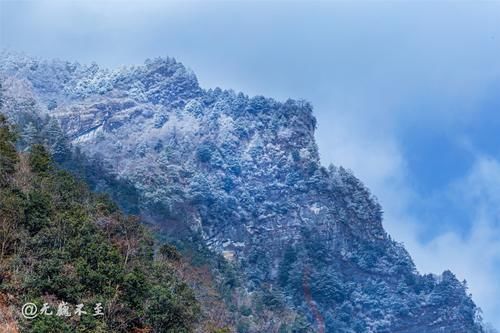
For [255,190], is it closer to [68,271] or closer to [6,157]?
[6,157]

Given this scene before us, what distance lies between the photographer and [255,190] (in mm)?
83875

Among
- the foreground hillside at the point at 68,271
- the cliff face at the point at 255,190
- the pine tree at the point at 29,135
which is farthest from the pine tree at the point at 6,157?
the cliff face at the point at 255,190

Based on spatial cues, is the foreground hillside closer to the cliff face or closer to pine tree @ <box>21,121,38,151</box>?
Answer: pine tree @ <box>21,121,38,151</box>

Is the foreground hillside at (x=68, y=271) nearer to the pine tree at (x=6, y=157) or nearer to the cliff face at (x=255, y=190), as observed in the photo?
the pine tree at (x=6, y=157)

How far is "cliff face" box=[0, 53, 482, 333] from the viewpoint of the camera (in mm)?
71625

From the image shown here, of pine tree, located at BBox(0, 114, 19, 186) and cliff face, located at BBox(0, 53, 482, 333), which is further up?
cliff face, located at BBox(0, 53, 482, 333)

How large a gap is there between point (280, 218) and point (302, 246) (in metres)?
5.97

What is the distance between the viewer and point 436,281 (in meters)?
79.6

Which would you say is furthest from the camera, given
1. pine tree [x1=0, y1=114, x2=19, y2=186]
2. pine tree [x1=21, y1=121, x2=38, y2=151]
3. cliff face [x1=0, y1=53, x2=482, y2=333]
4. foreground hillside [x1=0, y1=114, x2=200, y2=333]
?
cliff face [x1=0, y1=53, x2=482, y2=333]

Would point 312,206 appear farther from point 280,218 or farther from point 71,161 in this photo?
point 71,161

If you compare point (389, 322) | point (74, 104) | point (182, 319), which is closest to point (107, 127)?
point (74, 104)

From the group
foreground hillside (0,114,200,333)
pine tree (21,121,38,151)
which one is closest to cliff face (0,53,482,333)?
pine tree (21,121,38,151)

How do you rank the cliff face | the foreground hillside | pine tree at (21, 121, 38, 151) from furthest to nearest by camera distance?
the cliff face < pine tree at (21, 121, 38, 151) < the foreground hillside

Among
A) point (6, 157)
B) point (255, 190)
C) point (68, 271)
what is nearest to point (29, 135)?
point (6, 157)
